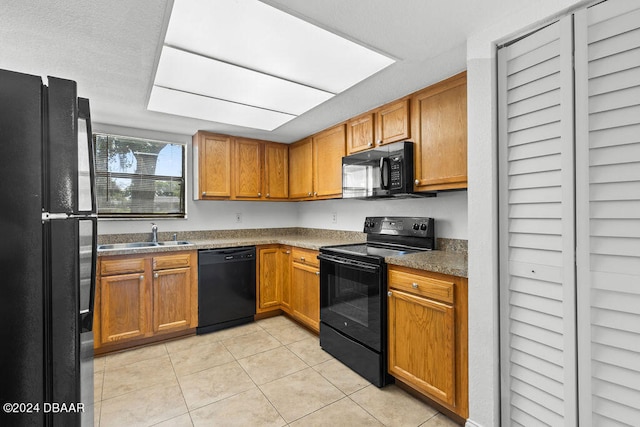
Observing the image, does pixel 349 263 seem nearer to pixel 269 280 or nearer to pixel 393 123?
pixel 393 123

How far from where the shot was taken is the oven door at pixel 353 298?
2.23 m

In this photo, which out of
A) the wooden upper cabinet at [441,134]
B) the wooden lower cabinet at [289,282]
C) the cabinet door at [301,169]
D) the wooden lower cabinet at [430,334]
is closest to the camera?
the wooden lower cabinet at [430,334]

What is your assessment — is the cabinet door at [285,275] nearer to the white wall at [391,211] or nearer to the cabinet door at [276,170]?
the white wall at [391,211]

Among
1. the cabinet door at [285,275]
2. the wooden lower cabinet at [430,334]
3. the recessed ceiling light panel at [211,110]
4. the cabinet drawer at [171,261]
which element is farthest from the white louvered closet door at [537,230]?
the cabinet drawer at [171,261]

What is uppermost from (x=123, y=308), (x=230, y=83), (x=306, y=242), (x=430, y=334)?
(x=230, y=83)

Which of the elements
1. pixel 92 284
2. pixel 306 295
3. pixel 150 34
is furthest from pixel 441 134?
pixel 92 284

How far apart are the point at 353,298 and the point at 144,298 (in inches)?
78.3

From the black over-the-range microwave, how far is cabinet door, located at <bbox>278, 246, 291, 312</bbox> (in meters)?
1.06

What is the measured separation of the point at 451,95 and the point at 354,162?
101 cm

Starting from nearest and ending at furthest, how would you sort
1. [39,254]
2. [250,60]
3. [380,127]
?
1. [39,254]
2. [250,60]
3. [380,127]

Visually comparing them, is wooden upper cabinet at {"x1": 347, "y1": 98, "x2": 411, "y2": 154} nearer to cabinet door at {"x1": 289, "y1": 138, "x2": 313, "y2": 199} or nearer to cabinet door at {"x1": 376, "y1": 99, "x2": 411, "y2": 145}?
cabinet door at {"x1": 376, "y1": 99, "x2": 411, "y2": 145}

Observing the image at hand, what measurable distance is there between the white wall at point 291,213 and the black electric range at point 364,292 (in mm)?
143

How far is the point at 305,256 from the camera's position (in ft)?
10.4

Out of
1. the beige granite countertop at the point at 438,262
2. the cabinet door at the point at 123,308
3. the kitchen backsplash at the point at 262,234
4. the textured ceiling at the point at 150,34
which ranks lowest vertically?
the cabinet door at the point at 123,308
